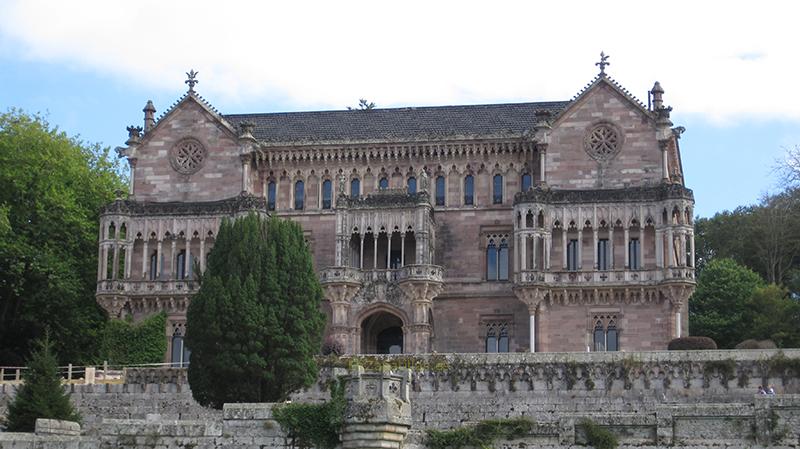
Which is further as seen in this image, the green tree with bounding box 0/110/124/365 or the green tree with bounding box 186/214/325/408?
the green tree with bounding box 0/110/124/365

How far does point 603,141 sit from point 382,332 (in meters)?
13.4

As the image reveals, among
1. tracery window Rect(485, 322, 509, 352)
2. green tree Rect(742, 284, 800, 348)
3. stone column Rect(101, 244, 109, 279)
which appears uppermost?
stone column Rect(101, 244, 109, 279)

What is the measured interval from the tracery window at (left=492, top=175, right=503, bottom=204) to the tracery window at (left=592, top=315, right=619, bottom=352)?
24.9ft

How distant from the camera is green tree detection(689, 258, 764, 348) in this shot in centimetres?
7044

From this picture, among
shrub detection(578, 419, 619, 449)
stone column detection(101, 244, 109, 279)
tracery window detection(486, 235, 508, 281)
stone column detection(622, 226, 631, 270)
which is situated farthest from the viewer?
stone column detection(101, 244, 109, 279)

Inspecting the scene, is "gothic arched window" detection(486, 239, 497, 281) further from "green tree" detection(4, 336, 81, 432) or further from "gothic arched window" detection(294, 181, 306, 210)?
"green tree" detection(4, 336, 81, 432)

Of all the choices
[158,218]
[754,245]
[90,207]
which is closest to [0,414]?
[158,218]

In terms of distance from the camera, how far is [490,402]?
54.6 m

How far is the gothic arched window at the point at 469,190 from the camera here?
67250 millimetres

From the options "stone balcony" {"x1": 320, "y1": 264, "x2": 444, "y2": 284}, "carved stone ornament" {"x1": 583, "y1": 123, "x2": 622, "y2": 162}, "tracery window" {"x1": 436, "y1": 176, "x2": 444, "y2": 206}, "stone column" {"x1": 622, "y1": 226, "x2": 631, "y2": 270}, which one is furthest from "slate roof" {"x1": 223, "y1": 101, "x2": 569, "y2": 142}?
"stone balcony" {"x1": 320, "y1": 264, "x2": 444, "y2": 284}

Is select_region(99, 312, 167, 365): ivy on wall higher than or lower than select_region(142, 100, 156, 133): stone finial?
lower

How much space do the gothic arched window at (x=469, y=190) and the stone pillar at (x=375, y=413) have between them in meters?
31.3

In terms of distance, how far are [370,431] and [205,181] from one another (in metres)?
34.3

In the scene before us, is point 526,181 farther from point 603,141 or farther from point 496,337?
point 496,337
